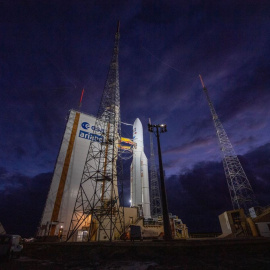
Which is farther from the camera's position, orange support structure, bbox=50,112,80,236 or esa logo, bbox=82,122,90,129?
esa logo, bbox=82,122,90,129

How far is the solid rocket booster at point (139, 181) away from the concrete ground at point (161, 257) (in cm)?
2564

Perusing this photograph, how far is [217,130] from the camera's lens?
158ft

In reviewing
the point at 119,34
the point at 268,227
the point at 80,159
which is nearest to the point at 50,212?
the point at 80,159

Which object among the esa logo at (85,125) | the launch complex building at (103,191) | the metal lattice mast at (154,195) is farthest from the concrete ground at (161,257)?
the metal lattice mast at (154,195)

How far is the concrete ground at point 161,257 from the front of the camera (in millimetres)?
7383

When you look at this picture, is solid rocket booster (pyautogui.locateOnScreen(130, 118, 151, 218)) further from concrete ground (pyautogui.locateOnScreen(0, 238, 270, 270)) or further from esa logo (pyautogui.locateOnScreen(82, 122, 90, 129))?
concrete ground (pyautogui.locateOnScreen(0, 238, 270, 270))

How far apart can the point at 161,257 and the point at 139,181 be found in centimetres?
2848

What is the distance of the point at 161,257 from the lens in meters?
9.01

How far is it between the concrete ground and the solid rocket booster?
2564 cm

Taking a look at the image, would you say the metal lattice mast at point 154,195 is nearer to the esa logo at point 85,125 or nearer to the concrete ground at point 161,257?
the esa logo at point 85,125

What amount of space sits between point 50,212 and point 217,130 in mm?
48196

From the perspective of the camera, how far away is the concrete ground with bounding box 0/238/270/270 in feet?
24.2

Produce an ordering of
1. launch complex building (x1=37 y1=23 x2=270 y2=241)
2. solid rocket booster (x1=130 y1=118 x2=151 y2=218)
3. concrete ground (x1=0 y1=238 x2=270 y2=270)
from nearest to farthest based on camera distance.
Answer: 1. concrete ground (x1=0 y1=238 x2=270 y2=270)
2. launch complex building (x1=37 y1=23 x2=270 y2=241)
3. solid rocket booster (x1=130 y1=118 x2=151 y2=218)

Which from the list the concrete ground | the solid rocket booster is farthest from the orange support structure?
the concrete ground
